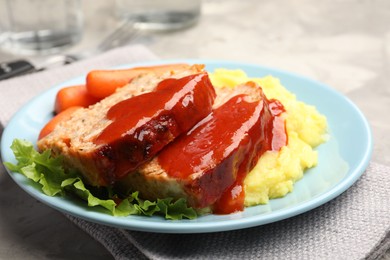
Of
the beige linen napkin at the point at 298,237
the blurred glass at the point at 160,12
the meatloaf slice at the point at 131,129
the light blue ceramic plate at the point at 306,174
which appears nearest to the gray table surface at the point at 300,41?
the blurred glass at the point at 160,12

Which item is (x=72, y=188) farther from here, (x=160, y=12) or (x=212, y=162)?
(x=160, y=12)

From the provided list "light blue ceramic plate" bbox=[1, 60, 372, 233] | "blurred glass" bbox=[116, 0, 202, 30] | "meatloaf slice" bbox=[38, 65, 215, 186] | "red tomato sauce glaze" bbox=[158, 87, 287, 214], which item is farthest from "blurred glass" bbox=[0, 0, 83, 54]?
"red tomato sauce glaze" bbox=[158, 87, 287, 214]

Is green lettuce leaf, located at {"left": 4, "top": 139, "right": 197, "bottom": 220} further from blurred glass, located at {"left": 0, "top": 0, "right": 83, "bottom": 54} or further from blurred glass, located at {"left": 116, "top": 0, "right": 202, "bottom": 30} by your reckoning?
blurred glass, located at {"left": 116, "top": 0, "right": 202, "bottom": 30}

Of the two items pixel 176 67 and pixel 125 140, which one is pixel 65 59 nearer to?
pixel 176 67

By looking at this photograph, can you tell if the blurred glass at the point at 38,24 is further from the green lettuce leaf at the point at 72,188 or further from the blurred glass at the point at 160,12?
the green lettuce leaf at the point at 72,188

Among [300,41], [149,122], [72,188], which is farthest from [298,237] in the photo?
[300,41]

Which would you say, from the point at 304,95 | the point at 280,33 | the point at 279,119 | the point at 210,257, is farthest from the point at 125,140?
the point at 280,33
